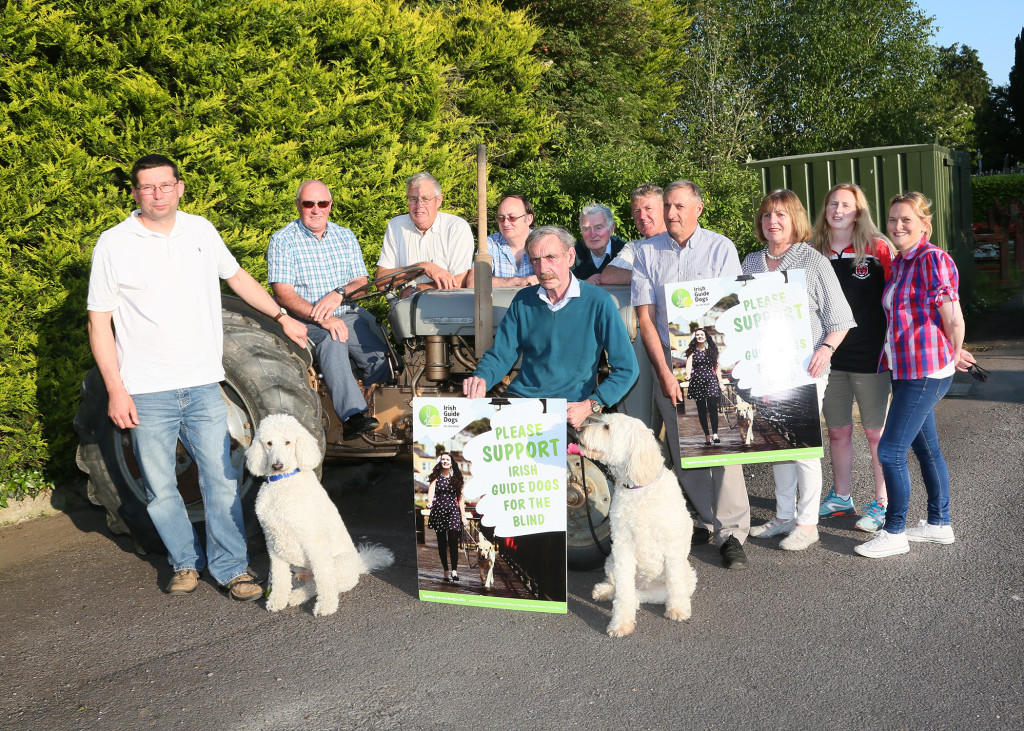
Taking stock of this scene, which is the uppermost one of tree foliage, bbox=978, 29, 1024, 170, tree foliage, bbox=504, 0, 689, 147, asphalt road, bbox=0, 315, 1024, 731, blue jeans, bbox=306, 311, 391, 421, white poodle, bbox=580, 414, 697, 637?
tree foliage, bbox=978, 29, 1024, 170

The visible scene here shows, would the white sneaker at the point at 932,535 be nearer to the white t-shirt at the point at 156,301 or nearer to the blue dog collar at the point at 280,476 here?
the blue dog collar at the point at 280,476

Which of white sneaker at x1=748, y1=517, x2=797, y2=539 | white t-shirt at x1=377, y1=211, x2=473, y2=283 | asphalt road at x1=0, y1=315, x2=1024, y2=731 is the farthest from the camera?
white t-shirt at x1=377, y1=211, x2=473, y2=283

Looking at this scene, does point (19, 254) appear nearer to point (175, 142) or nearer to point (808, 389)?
point (175, 142)

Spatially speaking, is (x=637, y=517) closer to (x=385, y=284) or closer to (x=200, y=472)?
(x=200, y=472)

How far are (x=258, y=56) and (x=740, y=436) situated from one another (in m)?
4.99

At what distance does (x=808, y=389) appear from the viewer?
4402mm

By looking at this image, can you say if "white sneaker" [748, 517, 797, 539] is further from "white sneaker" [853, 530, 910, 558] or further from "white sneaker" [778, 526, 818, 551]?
"white sneaker" [853, 530, 910, 558]

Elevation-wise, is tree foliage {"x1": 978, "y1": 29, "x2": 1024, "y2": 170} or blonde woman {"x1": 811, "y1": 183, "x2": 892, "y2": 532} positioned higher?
tree foliage {"x1": 978, "y1": 29, "x2": 1024, "y2": 170}

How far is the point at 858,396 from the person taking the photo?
5004 millimetres

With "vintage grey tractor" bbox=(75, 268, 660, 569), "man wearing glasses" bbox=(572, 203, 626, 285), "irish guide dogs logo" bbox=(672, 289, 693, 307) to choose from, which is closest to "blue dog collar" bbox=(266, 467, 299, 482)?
"vintage grey tractor" bbox=(75, 268, 660, 569)

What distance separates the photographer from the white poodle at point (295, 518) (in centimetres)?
397

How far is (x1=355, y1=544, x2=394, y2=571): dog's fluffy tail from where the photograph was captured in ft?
14.8

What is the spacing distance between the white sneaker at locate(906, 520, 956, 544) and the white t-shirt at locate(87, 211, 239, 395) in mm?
3869

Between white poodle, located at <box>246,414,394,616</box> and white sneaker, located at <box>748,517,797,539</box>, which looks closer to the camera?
white poodle, located at <box>246,414,394,616</box>
